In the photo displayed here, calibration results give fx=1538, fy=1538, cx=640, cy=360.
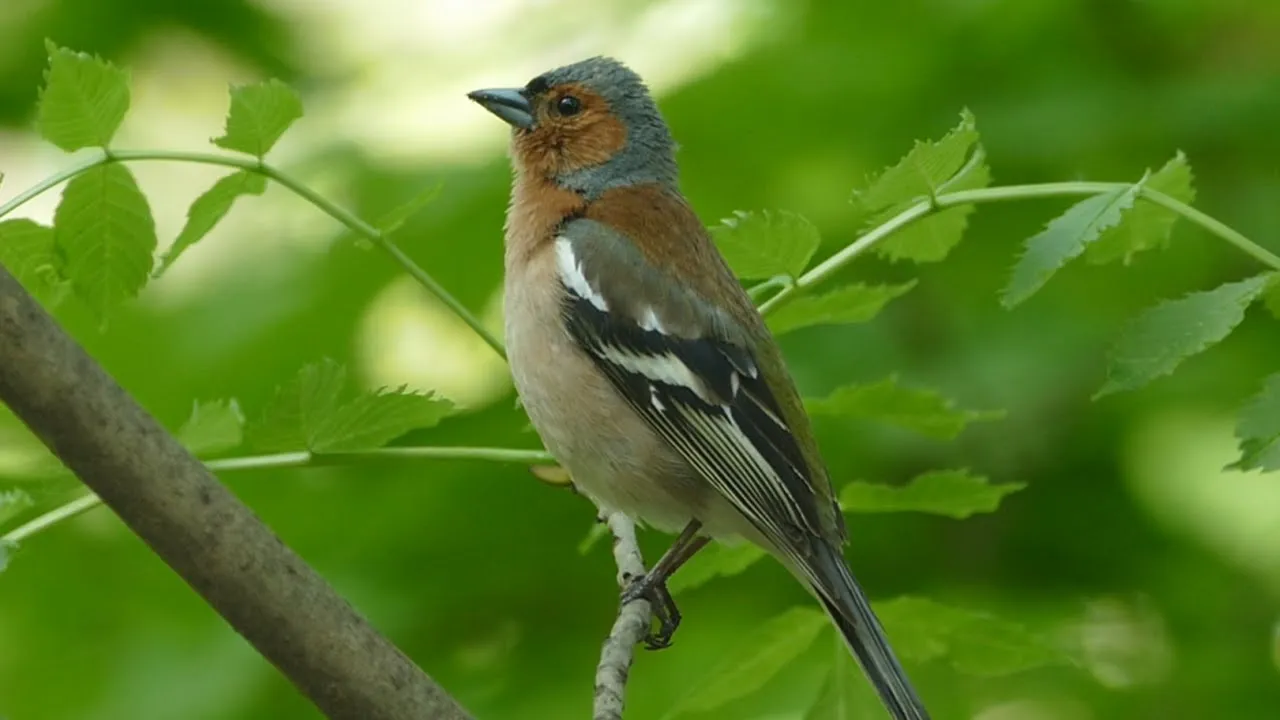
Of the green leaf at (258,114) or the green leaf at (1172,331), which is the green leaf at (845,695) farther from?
the green leaf at (258,114)

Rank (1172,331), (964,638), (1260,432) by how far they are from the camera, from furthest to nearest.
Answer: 1. (964,638)
2. (1172,331)
3. (1260,432)

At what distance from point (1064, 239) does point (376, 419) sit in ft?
4.33

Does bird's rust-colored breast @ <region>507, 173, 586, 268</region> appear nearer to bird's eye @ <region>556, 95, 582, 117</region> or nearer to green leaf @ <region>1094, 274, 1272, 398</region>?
bird's eye @ <region>556, 95, 582, 117</region>

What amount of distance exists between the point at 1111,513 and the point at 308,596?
9.08 feet

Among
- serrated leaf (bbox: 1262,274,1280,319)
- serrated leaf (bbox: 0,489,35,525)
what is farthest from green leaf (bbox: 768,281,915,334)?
serrated leaf (bbox: 0,489,35,525)

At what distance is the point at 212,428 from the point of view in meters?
2.90

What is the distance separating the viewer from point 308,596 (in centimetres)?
205

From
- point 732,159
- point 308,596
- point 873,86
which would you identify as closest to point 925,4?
point 873,86

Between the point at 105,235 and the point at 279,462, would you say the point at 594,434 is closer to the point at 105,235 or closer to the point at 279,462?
the point at 279,462

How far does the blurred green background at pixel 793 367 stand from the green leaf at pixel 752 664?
0.49 meters

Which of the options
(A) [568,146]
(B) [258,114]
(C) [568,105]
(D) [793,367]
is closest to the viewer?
(B) [258,114]

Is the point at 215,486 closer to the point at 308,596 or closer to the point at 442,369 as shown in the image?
the point at 308,596

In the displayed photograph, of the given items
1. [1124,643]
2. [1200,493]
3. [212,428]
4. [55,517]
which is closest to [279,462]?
[212,428]

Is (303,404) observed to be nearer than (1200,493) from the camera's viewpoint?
Yes
